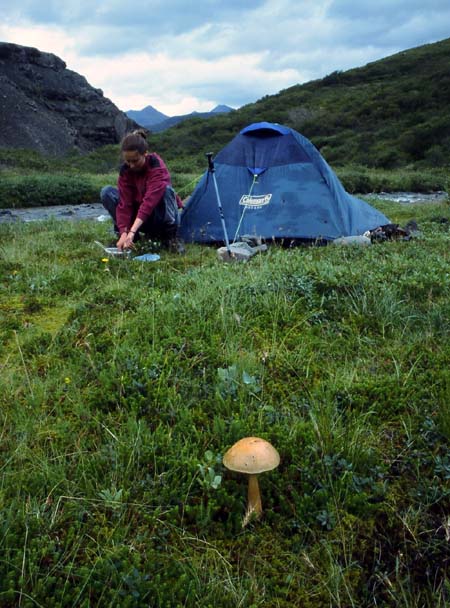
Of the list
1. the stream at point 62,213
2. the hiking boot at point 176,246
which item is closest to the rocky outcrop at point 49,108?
the stream at point 62,213

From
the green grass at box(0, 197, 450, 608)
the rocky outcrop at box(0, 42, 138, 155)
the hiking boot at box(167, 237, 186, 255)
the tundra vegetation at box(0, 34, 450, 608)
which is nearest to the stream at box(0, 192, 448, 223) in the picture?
the hiking boot at box(167, 237, 186, 255)

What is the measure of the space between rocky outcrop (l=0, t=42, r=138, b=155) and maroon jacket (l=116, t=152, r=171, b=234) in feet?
108

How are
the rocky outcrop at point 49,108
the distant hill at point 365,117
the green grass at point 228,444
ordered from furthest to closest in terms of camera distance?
1. the rocky outcrop at point 49,108
2. the distant hill at point 365,117
3. the green grass at point 228,444

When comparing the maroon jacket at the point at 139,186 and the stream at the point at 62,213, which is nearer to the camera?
the maroon jacket at the point at 139,186

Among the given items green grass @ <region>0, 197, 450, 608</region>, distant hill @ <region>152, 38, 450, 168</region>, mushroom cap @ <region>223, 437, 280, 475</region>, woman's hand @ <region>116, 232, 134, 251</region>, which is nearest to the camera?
green grass @ <region>0, 197, 450, 608</region>

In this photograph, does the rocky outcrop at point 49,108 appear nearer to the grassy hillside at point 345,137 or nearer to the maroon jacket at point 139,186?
the grassy hillside at point 345,137

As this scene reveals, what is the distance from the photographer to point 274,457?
7.59 feet

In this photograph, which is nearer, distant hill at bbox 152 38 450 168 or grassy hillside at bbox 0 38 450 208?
grassy hillside at bbox 0 38 450 208

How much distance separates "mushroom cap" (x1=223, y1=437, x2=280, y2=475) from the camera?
2273 millimetres

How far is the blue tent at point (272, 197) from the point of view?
320 inches

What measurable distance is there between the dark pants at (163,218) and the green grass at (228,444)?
9.53 feet

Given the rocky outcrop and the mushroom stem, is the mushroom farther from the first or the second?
the rocky outcrop

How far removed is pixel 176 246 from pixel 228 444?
16.6 feet

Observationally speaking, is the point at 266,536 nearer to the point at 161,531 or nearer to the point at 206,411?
the point at 161,531
